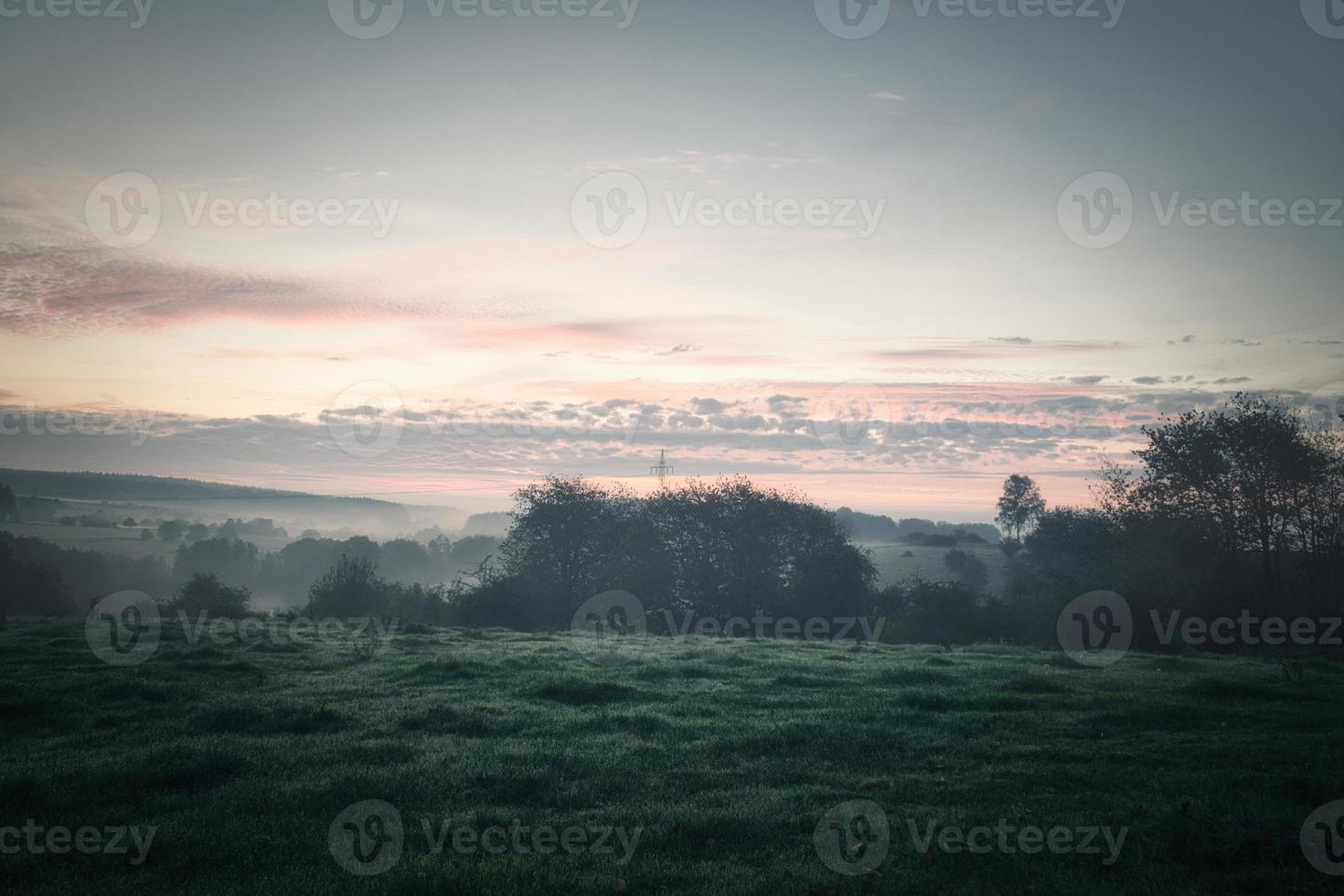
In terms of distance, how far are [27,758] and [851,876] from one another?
13.1m

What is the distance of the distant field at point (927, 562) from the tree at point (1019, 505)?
202 inches

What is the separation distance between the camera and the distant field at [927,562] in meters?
88.9

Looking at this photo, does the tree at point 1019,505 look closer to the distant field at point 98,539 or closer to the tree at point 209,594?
the tree at point 209,594

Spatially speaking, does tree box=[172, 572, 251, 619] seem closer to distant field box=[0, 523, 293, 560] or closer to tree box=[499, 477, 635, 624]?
tree box=[499, 477, 635, 624]

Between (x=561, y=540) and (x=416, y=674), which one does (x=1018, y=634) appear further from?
(x=416, y=674)

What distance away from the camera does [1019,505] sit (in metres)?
98.4

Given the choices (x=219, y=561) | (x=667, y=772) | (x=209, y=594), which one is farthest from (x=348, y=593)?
(x=219, y=561)

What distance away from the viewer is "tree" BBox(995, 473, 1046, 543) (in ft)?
322

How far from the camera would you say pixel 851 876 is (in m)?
7.72

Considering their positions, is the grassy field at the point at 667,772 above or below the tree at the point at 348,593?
above

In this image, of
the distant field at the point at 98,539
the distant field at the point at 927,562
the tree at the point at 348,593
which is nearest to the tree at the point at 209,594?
the tree at the point at 348,593

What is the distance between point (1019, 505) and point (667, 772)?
99577mm

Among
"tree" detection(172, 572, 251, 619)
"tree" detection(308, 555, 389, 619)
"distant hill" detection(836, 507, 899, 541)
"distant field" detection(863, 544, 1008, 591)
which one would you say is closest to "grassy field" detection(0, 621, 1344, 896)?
"tree" detection(308, 555, 389, 619)

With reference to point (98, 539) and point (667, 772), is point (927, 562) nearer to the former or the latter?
point (667, 772)
